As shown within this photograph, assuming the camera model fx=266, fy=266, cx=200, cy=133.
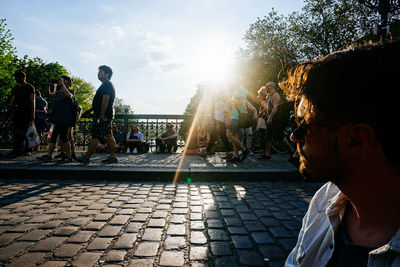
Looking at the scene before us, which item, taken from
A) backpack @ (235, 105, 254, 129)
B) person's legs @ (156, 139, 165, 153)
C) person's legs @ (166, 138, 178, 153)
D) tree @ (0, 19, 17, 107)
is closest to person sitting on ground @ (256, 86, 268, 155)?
backpack @ (235, 105, 254, 129)

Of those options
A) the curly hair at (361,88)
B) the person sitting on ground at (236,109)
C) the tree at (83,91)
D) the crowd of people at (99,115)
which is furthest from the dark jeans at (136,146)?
the tree at (83,91)

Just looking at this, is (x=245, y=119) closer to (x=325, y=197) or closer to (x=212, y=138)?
(x=212, y=138)

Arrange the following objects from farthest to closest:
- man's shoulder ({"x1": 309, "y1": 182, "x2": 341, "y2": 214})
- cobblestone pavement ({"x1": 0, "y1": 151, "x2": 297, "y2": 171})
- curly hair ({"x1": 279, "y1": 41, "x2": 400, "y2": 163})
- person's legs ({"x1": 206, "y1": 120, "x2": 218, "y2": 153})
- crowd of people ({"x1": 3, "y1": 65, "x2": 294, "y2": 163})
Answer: person's legs ({"x1": 206, "y1": 120, "x2": 218, "y2": 153}) → crowd of people ({"x1": 3, "y1": 65, "x2": 294, "y2": 163}) → cobblestone pavement ({"x1": 0, "y1": 151, "x2": 297, "y2": 171}) → man's shoulder ({"x1": 309, "y1": 182, "x2": 341, "y2": 214}) → curly hair ({"x1": 279, "y1": 41, "x2": 400, "y2": 163})

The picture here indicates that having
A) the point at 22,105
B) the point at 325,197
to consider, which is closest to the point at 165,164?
the point at 22,105

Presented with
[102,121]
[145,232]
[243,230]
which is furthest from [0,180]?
[243,230]

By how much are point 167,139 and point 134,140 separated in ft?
4.49

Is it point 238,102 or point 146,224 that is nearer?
point 146,224

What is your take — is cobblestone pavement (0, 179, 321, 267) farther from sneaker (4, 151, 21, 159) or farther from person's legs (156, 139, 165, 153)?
person's legs (156, 139, 165, 153)

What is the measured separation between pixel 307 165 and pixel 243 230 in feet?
7.00

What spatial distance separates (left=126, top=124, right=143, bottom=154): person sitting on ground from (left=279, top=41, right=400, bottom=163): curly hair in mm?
10465

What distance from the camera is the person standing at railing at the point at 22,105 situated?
763 cm

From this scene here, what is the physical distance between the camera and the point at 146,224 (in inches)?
121

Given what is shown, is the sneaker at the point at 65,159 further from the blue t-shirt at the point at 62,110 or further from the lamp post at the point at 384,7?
the lamp post at the point at 384,7

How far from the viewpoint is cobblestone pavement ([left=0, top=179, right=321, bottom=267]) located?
2.29 metres
